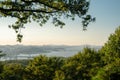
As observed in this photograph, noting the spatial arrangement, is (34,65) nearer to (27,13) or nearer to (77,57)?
(77,57)

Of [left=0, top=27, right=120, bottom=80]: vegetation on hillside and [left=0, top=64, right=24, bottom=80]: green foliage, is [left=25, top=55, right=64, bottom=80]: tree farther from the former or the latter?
[left=0, top=64, right=24, bottom=80]: green foliage

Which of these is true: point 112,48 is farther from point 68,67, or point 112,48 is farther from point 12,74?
point 12,74

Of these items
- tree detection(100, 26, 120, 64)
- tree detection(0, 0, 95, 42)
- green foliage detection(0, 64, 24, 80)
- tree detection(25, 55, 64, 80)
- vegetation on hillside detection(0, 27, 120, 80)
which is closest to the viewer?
tree detection(0, 0, 95, 42)

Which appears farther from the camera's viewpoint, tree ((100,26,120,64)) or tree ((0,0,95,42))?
tree ((100,26,120,64))

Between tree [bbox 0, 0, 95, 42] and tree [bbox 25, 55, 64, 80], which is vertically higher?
tree [bbox 0, 0, 95, 42]

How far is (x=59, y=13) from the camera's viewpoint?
71.2 feet

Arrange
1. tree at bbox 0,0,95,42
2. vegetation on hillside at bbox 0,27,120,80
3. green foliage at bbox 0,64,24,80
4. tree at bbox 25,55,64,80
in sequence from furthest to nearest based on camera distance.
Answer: green foliage at bbox 0,64,24,80 → tree at bbox 25,55,64,80 → vegetation on hillside at bbox 0,27,120,80 → tree at bbox 0,0,95,42

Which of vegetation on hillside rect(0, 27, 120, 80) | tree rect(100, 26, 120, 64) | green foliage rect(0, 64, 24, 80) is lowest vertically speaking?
green foliage rect(0, 64, 24, 80)

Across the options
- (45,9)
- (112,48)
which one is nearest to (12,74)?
(112,48)

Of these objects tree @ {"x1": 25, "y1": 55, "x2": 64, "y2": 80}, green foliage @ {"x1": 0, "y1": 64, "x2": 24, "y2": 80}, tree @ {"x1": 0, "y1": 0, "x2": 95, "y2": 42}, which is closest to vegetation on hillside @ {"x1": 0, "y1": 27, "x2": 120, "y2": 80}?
tree @ {"x1": 25, "y1": 55, "x2": 64, "y2": 80}

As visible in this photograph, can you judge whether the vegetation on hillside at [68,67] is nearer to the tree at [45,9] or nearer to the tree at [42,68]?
the tree at [42,68]

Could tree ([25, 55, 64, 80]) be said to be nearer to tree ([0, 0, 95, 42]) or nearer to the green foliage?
the green foliage

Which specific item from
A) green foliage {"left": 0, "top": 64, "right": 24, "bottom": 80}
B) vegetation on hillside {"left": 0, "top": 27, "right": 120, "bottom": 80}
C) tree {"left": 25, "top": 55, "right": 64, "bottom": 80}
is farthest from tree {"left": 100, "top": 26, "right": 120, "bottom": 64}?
green foliage {"left": 0, "top": 64, "right": 24, "bottom": 80}

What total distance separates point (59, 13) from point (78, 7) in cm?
169
